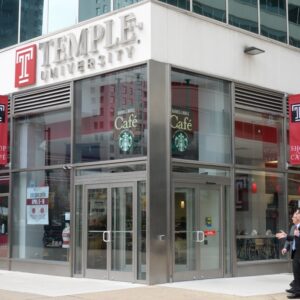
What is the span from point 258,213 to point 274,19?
Answer: 227 inches

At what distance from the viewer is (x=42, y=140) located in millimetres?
17797

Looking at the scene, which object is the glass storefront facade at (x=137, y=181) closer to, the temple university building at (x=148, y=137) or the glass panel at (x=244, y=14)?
the temple university building at (x=148, y=137)

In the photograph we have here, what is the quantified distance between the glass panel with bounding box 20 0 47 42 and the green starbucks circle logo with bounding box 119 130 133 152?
4.50 metres

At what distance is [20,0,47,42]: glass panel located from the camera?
18.0 m

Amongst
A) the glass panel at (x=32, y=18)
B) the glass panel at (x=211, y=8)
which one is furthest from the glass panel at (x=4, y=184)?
the glass panel at (x=211, y=8)

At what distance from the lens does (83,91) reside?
16578 millimetres

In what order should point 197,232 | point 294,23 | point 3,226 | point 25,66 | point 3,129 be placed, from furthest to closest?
point 294,23 < point 3,226 < point 3,129 < point 25,66 < point 197,232

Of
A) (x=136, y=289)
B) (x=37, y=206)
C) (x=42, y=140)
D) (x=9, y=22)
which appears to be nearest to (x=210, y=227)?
(x=136, y=289)

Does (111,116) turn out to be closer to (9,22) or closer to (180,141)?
(180,141)

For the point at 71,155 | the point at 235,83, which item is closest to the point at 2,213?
the point at 71,155

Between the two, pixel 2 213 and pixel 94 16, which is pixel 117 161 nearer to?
pixel 94 16

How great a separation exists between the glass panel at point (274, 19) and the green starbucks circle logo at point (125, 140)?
5.49 m

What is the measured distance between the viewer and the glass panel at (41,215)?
16719mm

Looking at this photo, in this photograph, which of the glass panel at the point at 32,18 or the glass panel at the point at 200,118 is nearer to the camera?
the glass panel at the point at 200,118
